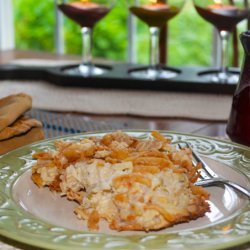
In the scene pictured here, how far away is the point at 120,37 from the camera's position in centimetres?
465

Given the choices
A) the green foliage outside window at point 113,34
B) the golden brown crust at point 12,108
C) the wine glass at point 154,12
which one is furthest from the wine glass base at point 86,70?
the green foliage outside window at point 113,34

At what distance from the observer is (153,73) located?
5.25 ft

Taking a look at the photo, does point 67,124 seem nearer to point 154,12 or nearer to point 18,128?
point 18,128

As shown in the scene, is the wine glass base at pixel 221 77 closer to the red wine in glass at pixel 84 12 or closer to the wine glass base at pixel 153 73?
the wine glass base at pixel 153 73

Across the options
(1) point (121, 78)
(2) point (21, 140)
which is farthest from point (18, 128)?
(1) point (121, 78)

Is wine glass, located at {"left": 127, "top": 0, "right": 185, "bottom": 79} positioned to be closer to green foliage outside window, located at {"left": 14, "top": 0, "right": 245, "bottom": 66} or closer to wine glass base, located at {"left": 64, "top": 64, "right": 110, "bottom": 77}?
wine glass base, located at {"left": 64, "top": 64, "right": 110, "bottom": 77}

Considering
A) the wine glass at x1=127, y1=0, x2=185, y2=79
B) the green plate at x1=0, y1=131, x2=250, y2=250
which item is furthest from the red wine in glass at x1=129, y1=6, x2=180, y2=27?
the green plate at x1=0, y1=131, x2=250, y2=250

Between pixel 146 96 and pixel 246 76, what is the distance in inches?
19.1

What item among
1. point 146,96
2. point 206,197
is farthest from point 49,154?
point 146,96

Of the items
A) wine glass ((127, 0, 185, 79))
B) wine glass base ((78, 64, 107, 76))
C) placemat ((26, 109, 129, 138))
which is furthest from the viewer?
wine glass base ((78, 64, 107, 76))

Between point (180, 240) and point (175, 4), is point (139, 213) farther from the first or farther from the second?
point (175, 4)

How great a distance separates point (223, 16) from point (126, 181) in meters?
0.82

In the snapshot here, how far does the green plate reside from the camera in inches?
26.5

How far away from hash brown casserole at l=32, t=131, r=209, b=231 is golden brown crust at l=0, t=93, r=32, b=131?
21cm
